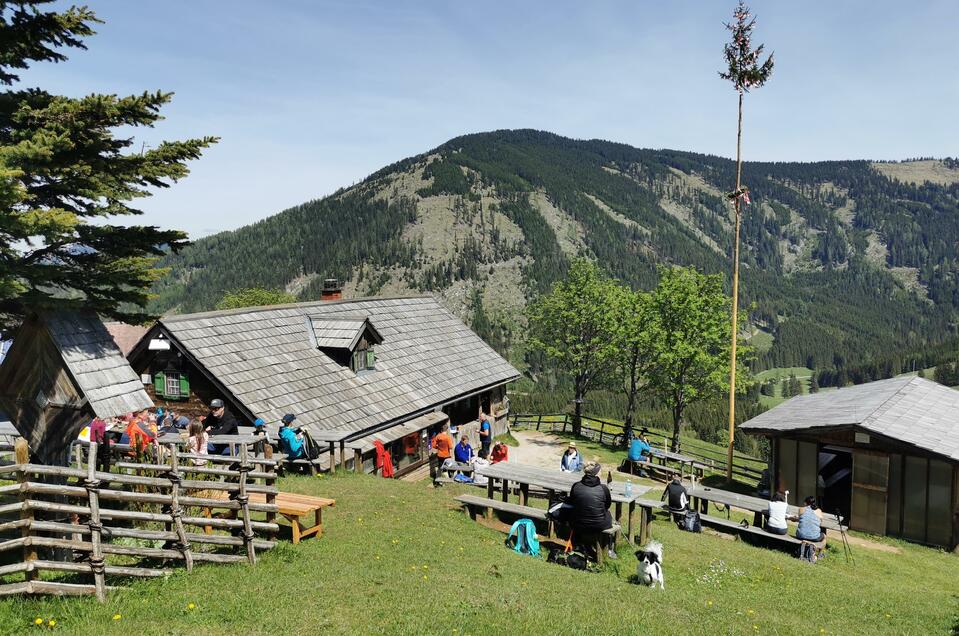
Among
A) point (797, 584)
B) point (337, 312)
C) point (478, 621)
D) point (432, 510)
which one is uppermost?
point (337, 312)

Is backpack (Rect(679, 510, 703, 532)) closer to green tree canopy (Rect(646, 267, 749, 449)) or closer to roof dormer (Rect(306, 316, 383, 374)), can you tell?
roof dormer (Rect(306, 316, 383, 374))

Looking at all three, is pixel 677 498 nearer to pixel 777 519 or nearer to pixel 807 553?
pixel 777 519

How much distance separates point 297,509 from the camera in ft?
31.6

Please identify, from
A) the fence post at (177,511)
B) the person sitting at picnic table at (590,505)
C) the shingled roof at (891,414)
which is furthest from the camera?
the shingled roof at (891,414)

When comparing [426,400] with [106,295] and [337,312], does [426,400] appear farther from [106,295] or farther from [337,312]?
[106,295]

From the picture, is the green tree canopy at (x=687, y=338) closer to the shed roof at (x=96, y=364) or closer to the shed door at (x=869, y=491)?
the shed door at (x=869, y=491)

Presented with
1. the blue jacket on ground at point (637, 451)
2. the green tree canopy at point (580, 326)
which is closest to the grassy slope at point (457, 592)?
the blue jacket on ground at point (637, 451)

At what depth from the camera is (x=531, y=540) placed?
1201 centimetres

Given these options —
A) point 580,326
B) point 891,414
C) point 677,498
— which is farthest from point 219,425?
point 580,326

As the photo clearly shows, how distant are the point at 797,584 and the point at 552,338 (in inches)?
1158

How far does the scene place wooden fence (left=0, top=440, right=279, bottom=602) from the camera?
7.32 meters

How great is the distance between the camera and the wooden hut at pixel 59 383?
888 cm

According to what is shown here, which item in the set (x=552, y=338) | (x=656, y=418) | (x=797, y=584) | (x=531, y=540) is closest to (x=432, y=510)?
(x=531, y=540)

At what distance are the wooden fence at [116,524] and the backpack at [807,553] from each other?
12.8 meters
